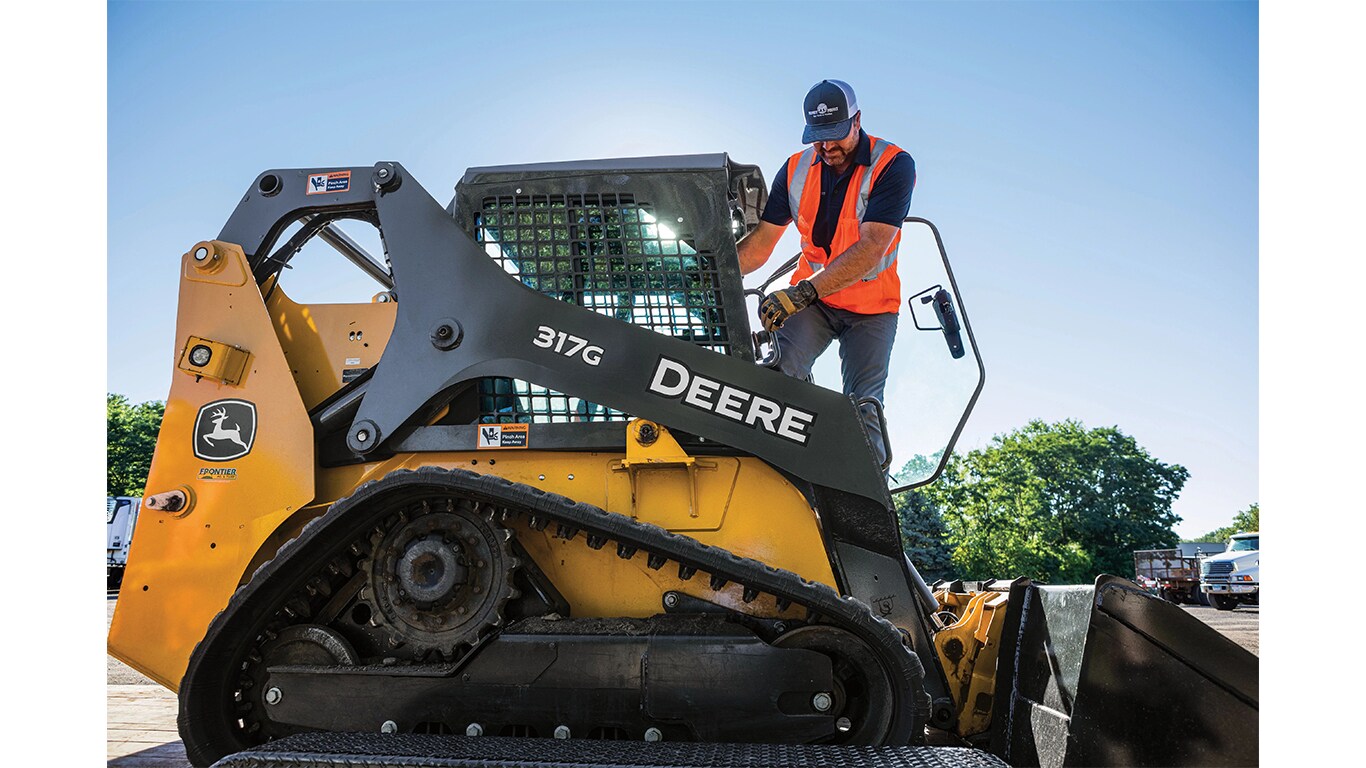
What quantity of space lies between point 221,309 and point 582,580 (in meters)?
1.55

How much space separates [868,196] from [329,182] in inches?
75.9

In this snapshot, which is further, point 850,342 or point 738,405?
point 850,342

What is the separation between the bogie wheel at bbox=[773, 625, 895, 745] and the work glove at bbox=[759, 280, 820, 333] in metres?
1.06

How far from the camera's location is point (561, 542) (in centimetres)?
271

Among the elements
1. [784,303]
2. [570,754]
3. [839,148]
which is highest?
[839,148]

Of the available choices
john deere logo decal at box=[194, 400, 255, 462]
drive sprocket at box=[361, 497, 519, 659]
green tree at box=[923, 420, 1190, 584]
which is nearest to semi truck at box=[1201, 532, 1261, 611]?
green tree at box=[923, 420, 1190, 584]

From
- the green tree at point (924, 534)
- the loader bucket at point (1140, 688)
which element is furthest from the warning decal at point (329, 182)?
the green tree at point (924, 534)

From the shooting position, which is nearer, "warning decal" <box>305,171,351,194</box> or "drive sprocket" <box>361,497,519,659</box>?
"drive sprocket" <box>361,497,519,659</box>

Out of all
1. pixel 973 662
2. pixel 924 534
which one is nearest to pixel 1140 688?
pixel 973 662

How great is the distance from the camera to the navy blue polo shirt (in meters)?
3.24

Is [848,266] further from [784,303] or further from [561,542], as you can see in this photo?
[561,542]

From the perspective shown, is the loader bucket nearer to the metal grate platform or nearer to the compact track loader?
the compact track loader
